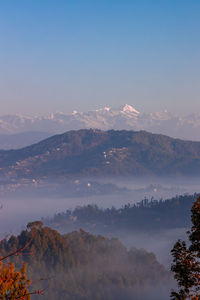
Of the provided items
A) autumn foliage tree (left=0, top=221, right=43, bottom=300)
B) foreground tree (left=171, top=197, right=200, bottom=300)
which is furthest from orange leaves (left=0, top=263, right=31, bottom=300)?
foreground tree (left=171, top=197, right=200, bottom=300)

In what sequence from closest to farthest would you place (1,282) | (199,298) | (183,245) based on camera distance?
1. (1,282)
2. (199,298)
3. (183,245)

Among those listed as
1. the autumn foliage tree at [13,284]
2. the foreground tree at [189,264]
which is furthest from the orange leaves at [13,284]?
the foreground tree at [189,264]

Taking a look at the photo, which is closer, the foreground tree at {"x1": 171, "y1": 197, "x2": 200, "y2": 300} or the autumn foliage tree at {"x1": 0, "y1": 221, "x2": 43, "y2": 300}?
the autumn foliage tree at {"x1": 0, "y1": 221, "x2": 43, "y2": 300}

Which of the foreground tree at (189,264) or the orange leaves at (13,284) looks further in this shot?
the foreground tree at (189,264)

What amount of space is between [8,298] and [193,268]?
32.1 ft

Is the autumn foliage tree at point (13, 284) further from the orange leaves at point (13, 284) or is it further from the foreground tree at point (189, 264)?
the foreground tree at point (189, 264)

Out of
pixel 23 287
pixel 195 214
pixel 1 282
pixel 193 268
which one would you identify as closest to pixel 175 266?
pixel 193 268

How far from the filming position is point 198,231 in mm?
25281

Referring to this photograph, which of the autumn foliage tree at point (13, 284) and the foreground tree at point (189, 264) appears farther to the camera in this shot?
the foreground tree at point (189, 264)

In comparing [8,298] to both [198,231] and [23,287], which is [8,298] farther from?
[198,231]

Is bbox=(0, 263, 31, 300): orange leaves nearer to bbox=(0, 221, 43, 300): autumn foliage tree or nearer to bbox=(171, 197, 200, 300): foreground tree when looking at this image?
bbox=(0, 221, 43, 300): autumn foliage tree

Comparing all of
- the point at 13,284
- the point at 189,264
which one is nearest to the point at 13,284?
the point at 13,284

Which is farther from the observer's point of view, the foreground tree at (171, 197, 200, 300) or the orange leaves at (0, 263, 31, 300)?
the foreground tree at (171, 197, 200, 300)

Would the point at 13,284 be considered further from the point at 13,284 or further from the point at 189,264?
the point at 189,264
